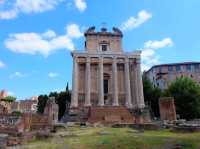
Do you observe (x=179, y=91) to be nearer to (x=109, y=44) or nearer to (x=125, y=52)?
(x=125, y=52)

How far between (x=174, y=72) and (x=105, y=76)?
30469 mm

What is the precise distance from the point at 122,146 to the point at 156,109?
51.9m

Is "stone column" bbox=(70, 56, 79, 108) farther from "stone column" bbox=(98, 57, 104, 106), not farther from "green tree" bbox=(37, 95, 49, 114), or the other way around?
"green tree" bbox=(37, 95, 49, 114)

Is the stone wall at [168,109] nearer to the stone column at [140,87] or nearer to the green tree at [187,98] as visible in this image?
the stone column at [140,87]

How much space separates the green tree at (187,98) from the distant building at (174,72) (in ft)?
72.8

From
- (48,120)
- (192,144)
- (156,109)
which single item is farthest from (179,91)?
(192,144)

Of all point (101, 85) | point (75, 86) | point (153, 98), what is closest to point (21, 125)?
point (75, 86)

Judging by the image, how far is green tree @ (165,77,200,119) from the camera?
5122cm

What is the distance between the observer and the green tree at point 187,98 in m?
51.2

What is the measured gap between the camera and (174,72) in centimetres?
7694

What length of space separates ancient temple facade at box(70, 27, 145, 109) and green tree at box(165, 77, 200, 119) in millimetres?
7674

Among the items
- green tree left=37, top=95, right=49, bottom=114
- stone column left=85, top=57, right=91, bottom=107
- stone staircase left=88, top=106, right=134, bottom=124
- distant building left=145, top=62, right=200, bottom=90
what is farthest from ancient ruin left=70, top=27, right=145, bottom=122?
distant building left=145, top=62, right=200, bottom=90

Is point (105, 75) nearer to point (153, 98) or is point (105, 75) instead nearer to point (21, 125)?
point (153, 98)

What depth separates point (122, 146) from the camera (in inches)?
448
